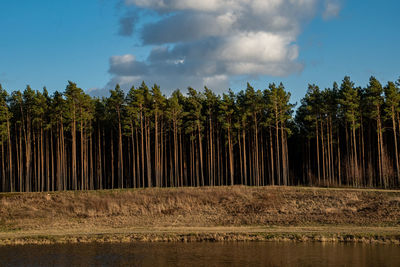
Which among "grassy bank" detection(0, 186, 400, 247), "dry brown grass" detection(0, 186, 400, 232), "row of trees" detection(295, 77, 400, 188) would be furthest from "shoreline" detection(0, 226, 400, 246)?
"row of trees" detection(295, 77, 400, 188)

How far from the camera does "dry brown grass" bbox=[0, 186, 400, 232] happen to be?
3906 centimetres

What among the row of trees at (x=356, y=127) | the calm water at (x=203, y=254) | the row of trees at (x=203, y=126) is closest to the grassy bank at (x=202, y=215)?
the calm water at (x=203, y=254)

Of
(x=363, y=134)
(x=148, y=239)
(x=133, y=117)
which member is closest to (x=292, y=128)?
(x=363, y=134)

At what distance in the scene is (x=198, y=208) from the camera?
44.6m

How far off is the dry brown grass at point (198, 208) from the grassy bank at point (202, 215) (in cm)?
8

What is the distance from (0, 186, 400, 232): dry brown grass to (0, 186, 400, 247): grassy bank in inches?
3.3

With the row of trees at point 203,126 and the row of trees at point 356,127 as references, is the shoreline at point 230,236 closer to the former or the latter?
the row of trees at point 203,126

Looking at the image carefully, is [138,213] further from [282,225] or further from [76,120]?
[76,120]

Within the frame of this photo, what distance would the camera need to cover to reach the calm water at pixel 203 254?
2147 cm

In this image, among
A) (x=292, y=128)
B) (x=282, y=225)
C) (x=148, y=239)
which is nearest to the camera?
(x=148, y=239)

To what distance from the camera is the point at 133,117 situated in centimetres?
6109

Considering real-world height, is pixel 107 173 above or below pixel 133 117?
below

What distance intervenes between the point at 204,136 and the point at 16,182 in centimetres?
3211

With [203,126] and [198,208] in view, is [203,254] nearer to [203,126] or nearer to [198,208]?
[198,208]
